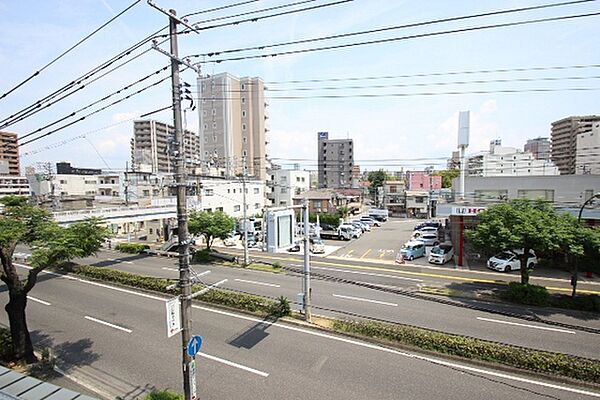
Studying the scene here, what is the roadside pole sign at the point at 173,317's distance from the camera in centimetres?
774

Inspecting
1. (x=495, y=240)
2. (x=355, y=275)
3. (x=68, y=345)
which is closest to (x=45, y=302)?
(x=68, y=345)

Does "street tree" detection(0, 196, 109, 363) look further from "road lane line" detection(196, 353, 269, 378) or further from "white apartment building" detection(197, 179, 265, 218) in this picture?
"white apartment building" detection(197, 179, 265, 218)

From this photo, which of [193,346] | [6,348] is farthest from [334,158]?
[193,346]

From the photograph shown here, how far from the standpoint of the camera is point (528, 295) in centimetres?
1717

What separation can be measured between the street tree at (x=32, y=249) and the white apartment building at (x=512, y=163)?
4649 centimetres

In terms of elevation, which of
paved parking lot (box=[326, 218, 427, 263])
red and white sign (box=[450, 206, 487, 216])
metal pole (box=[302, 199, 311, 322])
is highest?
red and white sign (box=[450, 206, 487, 216])

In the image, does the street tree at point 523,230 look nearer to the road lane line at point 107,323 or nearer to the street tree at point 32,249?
the road lane line at point 107,323

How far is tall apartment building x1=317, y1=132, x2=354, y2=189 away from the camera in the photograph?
291 feet

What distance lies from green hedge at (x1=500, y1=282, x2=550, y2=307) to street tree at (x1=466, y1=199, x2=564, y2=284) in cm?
77

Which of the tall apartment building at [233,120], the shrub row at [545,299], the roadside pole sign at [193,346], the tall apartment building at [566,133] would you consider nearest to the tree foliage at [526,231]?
the shrub row at [545,299]

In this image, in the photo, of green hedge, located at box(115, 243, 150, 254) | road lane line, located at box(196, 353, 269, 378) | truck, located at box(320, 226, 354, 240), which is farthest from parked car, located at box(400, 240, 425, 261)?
green hedge, located at box(115, 243, 150, 254)

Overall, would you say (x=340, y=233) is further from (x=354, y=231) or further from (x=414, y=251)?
(x=414, y=251)

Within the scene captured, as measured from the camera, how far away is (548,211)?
59.5 ft

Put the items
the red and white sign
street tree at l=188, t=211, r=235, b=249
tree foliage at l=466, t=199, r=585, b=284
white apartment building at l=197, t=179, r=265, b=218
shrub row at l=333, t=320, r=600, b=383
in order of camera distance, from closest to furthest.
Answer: shrub row at l=333, t=320, r=600, b=383, tree foliage at l=466, t=199, r=585, b=284, the red and white sign, street tree at l=188, t=211, r=235, b=249, white apartment building at l=197, t=179, r=265, b=218
